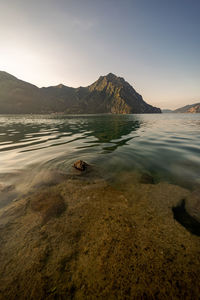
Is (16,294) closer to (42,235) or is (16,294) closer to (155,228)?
(42,235)

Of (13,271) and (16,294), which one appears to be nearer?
(16,294)

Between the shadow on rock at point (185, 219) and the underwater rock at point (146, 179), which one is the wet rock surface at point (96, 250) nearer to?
the shadow on rock at point (185, 219)

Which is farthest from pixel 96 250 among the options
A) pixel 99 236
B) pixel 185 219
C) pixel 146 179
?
pixel 146 179

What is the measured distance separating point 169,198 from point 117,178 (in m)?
2.25

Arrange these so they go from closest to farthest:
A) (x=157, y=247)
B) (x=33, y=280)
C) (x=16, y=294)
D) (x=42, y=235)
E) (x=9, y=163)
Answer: (x=16, y=294) → (x=33, y=280) → (x=157, y=247) → (x=42, y=235) → (x=9, y=163)

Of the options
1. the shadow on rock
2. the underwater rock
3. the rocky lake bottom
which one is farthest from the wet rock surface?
the underwater rock

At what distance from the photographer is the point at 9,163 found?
24.9ft

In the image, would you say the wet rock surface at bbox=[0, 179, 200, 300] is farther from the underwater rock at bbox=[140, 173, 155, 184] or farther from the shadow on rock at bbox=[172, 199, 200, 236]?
the underwater rock at bbox=[140, 173, 155, 184]

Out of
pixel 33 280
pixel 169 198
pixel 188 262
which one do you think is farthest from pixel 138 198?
pixel 33 280

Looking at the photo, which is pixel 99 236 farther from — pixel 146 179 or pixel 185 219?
pixel 146 179

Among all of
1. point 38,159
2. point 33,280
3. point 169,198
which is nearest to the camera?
point 33,280

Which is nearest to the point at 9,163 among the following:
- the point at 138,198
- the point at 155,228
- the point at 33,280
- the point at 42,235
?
the point at 42,235

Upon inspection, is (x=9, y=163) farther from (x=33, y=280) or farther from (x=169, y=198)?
(x=169, y=198)

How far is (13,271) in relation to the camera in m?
2.18
